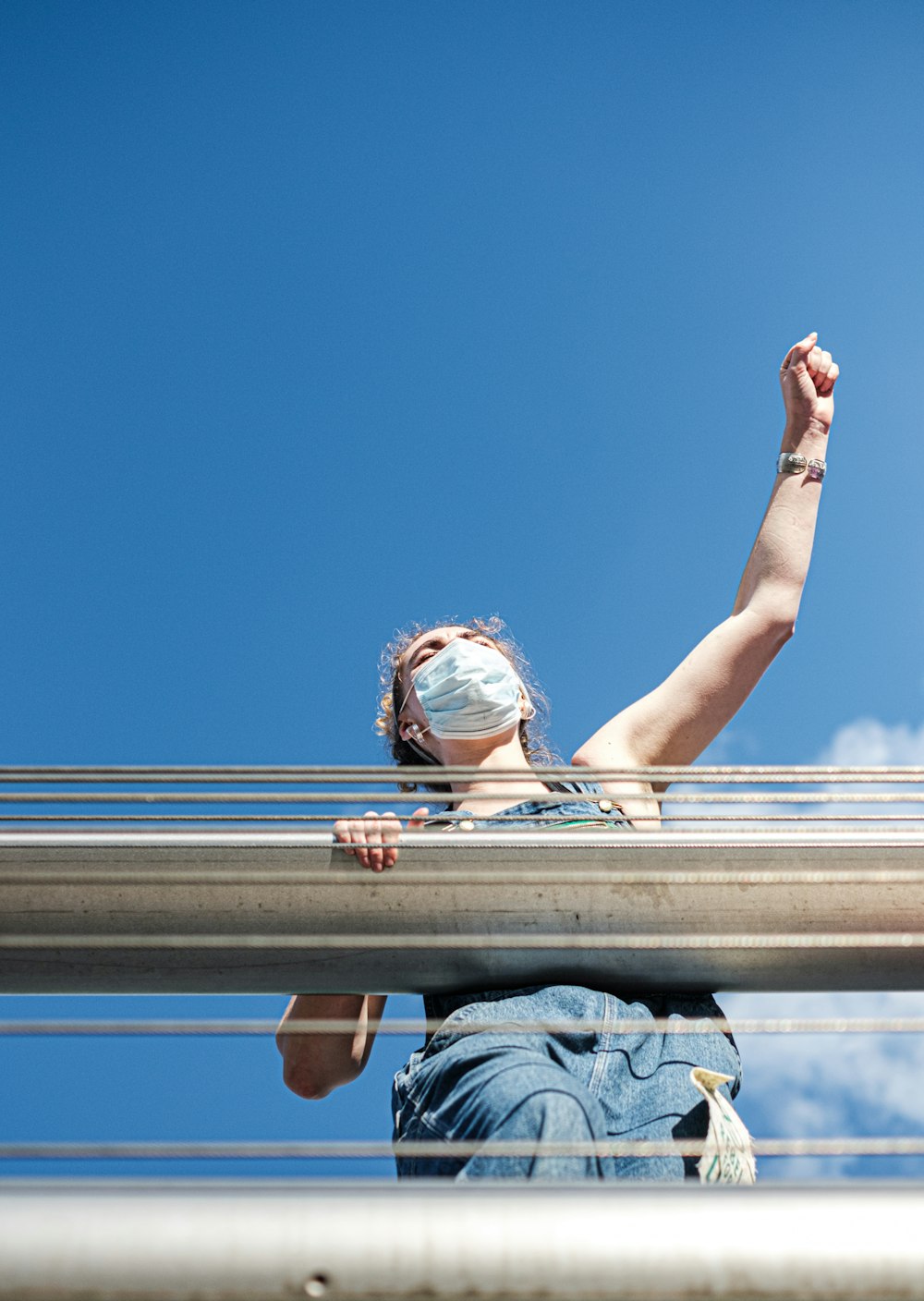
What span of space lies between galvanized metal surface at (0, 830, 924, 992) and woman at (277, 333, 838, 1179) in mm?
54

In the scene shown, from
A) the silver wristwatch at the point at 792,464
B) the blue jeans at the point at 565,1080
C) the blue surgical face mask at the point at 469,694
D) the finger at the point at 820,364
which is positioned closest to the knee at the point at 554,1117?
the blue jeans at the point at 565,1080

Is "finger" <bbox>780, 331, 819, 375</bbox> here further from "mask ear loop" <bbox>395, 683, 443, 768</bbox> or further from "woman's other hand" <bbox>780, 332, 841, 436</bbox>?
"mask ear loop" <bbox>395, 683, 443, 768</bbox>

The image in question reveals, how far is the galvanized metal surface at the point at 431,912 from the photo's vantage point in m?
0.86

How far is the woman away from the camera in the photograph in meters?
0.94

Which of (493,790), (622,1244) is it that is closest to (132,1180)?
(622,1244)

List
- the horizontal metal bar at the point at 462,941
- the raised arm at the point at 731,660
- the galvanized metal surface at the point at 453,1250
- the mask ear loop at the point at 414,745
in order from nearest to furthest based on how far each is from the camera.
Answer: the galvanized metal surface at the point at 453,1250 → the horizontal metal bar at the point at 462,941 → the raised arm at the point at 731,660 → the mask ear loop at the point at 414,745

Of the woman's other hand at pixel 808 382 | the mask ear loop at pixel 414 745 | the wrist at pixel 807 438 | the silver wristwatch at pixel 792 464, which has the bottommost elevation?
the mask ear loop at pixel 414 745

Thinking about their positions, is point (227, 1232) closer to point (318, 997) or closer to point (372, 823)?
point (372, 823)

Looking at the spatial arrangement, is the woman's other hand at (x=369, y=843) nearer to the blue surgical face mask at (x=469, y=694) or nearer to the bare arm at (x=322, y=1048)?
the bare arm at (x=322, y=1048)

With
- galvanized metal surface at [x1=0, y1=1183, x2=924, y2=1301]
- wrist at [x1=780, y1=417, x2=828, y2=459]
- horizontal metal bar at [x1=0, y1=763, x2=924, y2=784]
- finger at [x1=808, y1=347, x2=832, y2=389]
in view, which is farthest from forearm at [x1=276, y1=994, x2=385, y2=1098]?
finger at [x1=808, y1=347, x2=832, y2=389]

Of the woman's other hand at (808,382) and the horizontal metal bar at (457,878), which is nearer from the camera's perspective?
the horizontal metal bar at (457,878)

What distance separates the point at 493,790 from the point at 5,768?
0.83 metres

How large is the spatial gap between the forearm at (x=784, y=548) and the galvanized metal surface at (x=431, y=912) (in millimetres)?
802

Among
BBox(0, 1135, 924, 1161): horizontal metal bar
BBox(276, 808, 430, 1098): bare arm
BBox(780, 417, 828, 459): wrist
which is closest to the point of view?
BBox(0, 1135, 924, 1161): horizontal metal bar
